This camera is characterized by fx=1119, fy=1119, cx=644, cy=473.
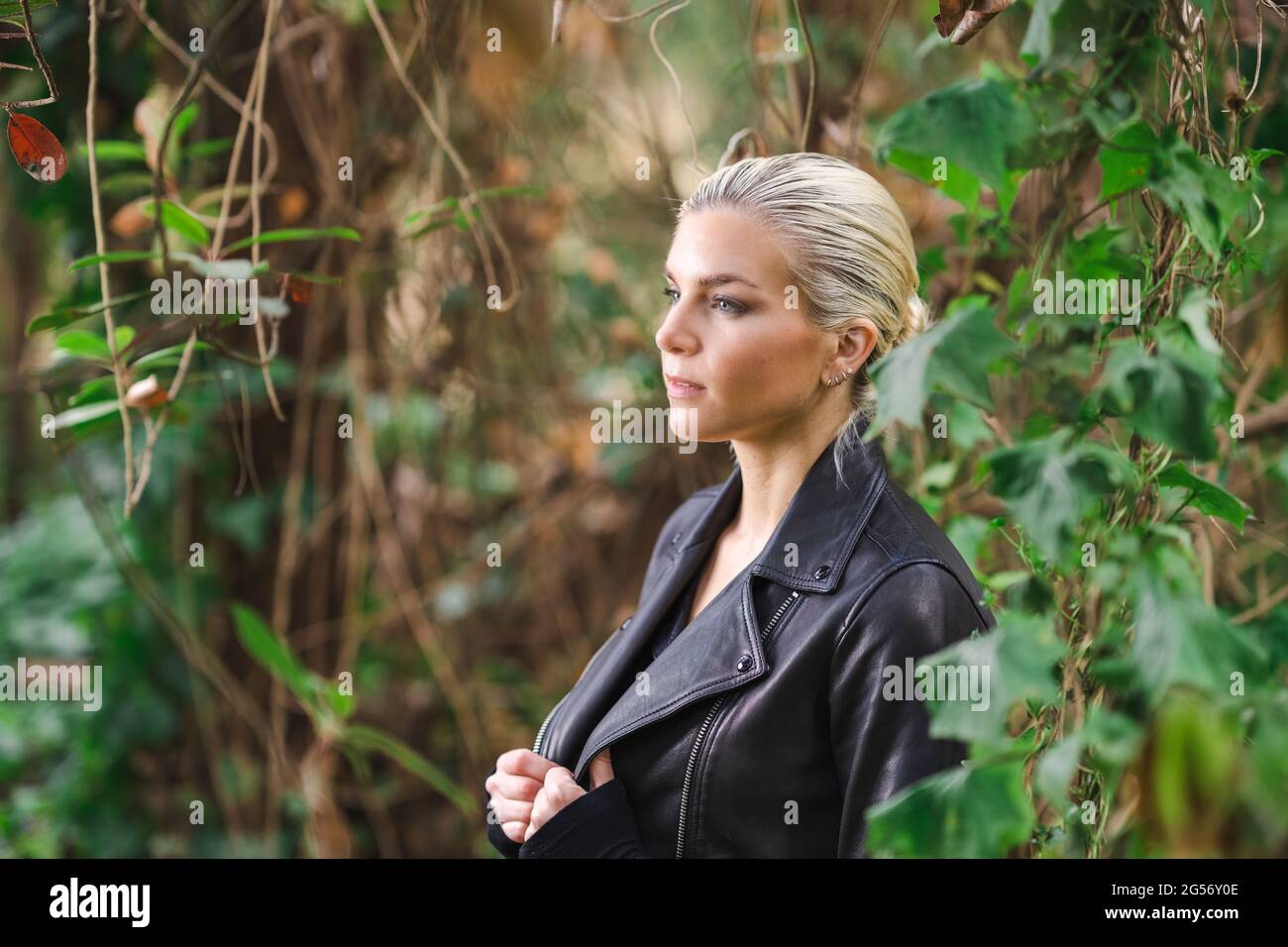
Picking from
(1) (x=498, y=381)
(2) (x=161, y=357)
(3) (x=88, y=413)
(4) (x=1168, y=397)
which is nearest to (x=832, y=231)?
(4) (x=1168, y=397)

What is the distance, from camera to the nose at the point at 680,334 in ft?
3.97

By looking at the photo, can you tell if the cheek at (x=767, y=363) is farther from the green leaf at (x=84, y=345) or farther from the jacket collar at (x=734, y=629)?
the green leaf at (x=84, y=345)

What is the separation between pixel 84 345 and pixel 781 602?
3.19 feet

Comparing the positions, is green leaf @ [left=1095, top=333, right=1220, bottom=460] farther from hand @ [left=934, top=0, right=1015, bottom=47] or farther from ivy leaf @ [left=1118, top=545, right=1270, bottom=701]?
hand @ [left=934, top=0, right=1015, bottom=47]

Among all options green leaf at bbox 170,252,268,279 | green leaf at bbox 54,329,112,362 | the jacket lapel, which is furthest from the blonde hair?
green leaf at bbox 54,329,112,362

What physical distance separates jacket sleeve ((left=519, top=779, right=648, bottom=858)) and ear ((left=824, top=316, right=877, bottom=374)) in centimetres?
53

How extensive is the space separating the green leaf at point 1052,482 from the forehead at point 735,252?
0.45 meters

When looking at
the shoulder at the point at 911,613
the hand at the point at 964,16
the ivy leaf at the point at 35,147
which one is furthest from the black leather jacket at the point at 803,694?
the ivy leaf at the point at 35,147

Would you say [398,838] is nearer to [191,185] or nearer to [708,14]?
[191,185]

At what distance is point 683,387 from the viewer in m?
1.23

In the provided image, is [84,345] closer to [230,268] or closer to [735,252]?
[230,268]

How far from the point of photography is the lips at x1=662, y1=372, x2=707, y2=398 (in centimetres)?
123
